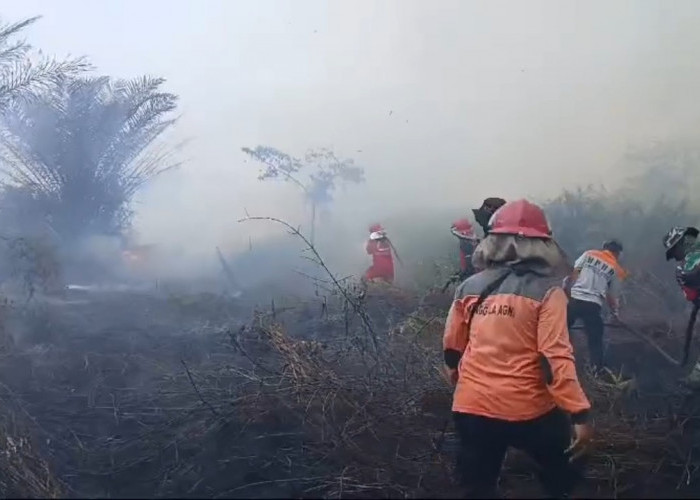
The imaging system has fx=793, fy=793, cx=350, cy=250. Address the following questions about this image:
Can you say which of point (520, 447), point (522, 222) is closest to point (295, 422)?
point (520, 447)

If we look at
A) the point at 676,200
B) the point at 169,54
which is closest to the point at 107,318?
the point at 169,54

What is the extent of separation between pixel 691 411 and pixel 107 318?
778cm

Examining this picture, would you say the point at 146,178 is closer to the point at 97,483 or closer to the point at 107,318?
the point at 107,318

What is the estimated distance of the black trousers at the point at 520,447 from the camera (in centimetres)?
357

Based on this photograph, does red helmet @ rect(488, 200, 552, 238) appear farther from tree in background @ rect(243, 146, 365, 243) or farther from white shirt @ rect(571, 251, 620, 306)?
tree in background @ rect(243, 146, 365, 243)

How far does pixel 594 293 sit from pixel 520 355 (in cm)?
421

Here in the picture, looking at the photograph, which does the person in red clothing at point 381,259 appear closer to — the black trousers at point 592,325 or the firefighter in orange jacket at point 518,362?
the black trousers at point 592,325

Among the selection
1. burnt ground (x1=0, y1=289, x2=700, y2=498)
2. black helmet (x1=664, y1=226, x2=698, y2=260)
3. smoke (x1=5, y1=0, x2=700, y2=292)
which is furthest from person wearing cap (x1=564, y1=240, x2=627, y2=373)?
smoke (x1=5, y1=0, x2=700, y2=292)

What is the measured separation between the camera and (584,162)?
1385cm

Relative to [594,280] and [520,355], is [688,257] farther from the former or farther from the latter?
[520,355]

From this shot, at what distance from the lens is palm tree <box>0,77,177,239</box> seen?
1276 cm

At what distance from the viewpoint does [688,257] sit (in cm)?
557

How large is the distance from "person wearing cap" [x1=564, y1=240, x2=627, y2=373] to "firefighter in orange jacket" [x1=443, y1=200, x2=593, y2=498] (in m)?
3.83

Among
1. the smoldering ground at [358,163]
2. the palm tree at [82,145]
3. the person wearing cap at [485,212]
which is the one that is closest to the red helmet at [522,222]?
the person wearing cap at [485,212]
